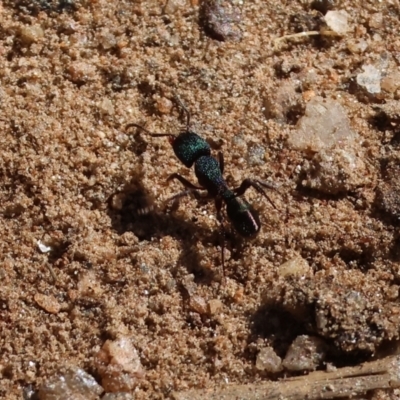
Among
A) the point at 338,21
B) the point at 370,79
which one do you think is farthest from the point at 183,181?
the point at 338,21

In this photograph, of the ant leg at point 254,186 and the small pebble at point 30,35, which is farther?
the small pebble at point 30,35

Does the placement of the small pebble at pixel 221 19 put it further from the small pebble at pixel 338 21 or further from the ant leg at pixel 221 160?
the ant leg at pixel 221 160

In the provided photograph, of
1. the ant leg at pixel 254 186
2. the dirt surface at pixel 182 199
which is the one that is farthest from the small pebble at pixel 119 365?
the ant leg at pixel 254 186

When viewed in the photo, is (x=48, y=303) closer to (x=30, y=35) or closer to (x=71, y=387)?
(x=71, y=387)

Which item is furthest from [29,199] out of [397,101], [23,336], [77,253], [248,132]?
[397,101]

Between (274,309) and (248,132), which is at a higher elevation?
(248,132)

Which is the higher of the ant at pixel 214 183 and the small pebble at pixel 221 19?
the small pebble at pixel 221 19

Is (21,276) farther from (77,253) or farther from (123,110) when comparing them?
(123,110)
